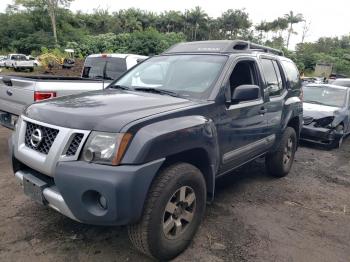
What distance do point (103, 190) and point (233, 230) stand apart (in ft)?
5.73

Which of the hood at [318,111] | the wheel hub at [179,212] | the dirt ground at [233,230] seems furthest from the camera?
the hood at [318,111]

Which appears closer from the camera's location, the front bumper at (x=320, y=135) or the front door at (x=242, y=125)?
the front door at (x=242, y=125)

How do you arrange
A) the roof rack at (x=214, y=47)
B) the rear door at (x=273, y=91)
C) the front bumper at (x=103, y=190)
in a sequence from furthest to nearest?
the rear door at (x=273, y=91) → the roof rack at (x=214, y=47) → the front bumper at (x=103, y=190)

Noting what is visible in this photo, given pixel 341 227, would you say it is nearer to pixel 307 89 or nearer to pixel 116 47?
pixel 307 89

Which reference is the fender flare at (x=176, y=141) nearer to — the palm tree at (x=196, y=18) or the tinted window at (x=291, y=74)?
the tinted window at (x=291, y=74)

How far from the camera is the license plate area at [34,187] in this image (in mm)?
2822

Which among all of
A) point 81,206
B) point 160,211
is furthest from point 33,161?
point 160,211

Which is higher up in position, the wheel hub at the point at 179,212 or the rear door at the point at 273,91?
the rear door at the point at 273,91

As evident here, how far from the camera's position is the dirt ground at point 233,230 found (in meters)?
3.15

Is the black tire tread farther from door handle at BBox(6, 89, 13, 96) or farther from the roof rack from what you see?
door handle at BBox(6, 89, 13, 96)

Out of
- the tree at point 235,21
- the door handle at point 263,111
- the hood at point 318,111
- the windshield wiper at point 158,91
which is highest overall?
the tree at point 235,21

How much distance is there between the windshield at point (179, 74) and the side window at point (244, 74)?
22cm

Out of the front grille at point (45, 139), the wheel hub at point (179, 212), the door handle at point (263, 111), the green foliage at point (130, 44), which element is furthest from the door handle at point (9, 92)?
the green foliage at point (130, 44)

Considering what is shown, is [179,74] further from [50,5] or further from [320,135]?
[50,5]
